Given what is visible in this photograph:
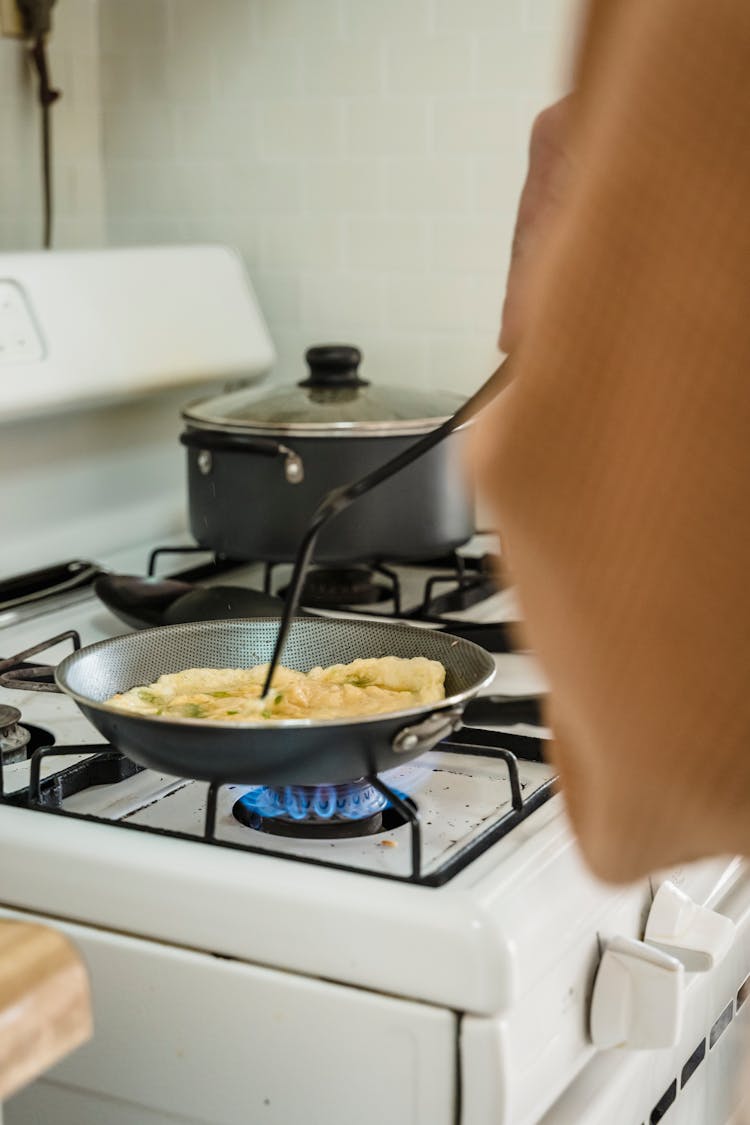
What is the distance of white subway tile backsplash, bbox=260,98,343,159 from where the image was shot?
1.96 metres

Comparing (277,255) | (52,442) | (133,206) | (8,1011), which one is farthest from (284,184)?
(8,1011)

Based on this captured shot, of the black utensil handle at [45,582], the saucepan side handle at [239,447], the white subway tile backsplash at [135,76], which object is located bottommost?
the black utensil handle at [45,582]

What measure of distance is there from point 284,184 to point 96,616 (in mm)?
763

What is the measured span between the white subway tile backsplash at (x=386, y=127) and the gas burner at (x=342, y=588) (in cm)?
60

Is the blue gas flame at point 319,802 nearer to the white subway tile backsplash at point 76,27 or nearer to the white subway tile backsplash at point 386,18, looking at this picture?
the white subway tile backsplash at point 386,18

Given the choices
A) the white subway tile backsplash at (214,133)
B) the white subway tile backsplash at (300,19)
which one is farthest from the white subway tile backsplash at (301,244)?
the white subway tile backsplash at (300,19)

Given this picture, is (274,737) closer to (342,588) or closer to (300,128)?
(342,588)

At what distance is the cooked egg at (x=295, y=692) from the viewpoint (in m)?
1.00

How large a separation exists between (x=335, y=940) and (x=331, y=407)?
0.81m

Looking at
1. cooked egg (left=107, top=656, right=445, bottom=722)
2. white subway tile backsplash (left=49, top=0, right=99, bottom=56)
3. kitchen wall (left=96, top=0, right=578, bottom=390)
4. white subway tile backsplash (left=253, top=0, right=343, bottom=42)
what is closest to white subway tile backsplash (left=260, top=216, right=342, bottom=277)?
kitchen wall (left=96, top=0, right=578, bottom=390)

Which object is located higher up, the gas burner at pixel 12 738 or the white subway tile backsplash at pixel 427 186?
the white subway tile backsplash at pixel 427 186

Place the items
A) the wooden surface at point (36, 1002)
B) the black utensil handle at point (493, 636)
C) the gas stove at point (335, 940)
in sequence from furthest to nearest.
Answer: the black utensil handle at point (493, 636) → the gas stove at point (335, 940) → the wooden surface at point (36, 1002)

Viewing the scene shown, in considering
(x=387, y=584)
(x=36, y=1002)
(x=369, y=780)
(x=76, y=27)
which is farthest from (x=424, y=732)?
(x=76, y=27)

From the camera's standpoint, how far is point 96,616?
155 centimetres
